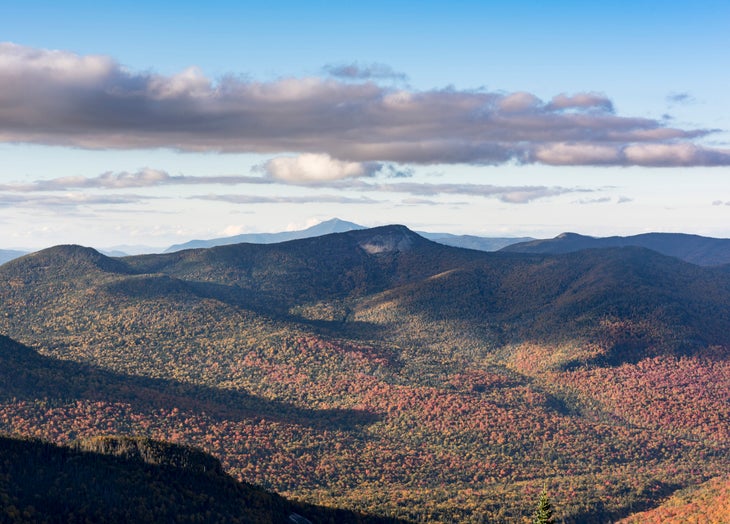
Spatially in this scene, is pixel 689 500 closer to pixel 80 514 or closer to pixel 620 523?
pixel 620 523

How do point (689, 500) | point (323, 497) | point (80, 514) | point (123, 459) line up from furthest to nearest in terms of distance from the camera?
point (689, 500) → point (323, 497) → point (123, 459) → point (80, 514)

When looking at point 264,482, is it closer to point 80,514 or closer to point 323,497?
point 323,497

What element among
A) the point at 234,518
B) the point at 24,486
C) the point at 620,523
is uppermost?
the point at 24,486

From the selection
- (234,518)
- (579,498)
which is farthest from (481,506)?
(234,518)

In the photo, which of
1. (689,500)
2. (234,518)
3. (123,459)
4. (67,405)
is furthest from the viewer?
(67,405)

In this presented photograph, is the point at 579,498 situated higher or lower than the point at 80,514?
lower

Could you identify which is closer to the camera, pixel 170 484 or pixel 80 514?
pixel 80 514

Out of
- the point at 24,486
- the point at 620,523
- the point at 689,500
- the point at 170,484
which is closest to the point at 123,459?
the point at 170,484

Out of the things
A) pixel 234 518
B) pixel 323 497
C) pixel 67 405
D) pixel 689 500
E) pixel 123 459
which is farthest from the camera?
pixel 67 405

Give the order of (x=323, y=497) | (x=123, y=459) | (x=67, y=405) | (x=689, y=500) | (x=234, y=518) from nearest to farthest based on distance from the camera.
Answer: (x=234, y=518), (x=123, y=459), (x=323, y=497), (x=689, y=500), (x=67, y=405)

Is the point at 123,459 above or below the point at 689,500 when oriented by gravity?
above
